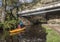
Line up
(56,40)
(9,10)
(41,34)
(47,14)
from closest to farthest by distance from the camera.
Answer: (56,40) → (47,14) → (41,34) → (9,10)

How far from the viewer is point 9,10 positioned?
1694 cm

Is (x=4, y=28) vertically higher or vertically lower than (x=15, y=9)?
lower

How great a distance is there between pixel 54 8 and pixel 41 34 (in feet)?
9.01

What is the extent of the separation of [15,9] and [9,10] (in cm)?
55

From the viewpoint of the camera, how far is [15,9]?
56.3 feet

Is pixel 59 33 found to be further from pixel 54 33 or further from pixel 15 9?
pixel 15 9

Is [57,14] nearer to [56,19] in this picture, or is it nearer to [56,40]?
[56,19]

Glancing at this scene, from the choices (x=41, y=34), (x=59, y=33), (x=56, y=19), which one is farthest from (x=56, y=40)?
(x=41, y=34)

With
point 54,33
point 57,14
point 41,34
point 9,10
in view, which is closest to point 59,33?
point 54,33

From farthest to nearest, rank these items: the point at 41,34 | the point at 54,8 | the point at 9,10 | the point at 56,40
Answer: the point at 9,10, the point at 41,34, the point at 54,8, the point at 56,40

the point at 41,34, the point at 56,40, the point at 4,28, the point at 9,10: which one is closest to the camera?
the point at 56,40

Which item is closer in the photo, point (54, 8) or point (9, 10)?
point (54, 8)

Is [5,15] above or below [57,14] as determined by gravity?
below

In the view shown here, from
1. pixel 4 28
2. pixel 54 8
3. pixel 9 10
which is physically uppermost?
pixel 54 8
